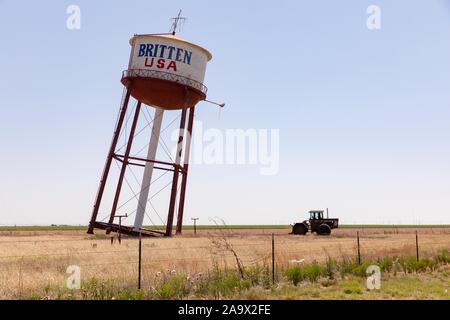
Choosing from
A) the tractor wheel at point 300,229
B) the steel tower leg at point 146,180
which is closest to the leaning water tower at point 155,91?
the steel tower leg at point 146,180

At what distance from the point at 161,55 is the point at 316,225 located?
24.0m

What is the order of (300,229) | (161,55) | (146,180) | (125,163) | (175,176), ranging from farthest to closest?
(300,229) < (146,180) < (175,176) < (161,55) < (125,163)

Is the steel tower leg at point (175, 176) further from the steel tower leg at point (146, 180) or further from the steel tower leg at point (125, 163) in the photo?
the steel tower leg at point (125, 163)

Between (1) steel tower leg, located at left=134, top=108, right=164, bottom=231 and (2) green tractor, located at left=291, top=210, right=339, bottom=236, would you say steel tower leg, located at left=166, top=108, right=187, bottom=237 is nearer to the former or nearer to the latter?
(1) steel tower leg, located at left=134, top=108, right=164, bottom=231

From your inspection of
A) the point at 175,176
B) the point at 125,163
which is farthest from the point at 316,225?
the point at 125,163

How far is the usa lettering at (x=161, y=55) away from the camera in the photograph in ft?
115

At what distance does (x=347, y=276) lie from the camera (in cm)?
1349

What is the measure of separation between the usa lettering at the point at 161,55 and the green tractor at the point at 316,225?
2118 cm

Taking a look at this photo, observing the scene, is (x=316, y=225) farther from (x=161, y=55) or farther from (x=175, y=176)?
(x=161, y=55)

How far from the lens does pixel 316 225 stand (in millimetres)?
45625
